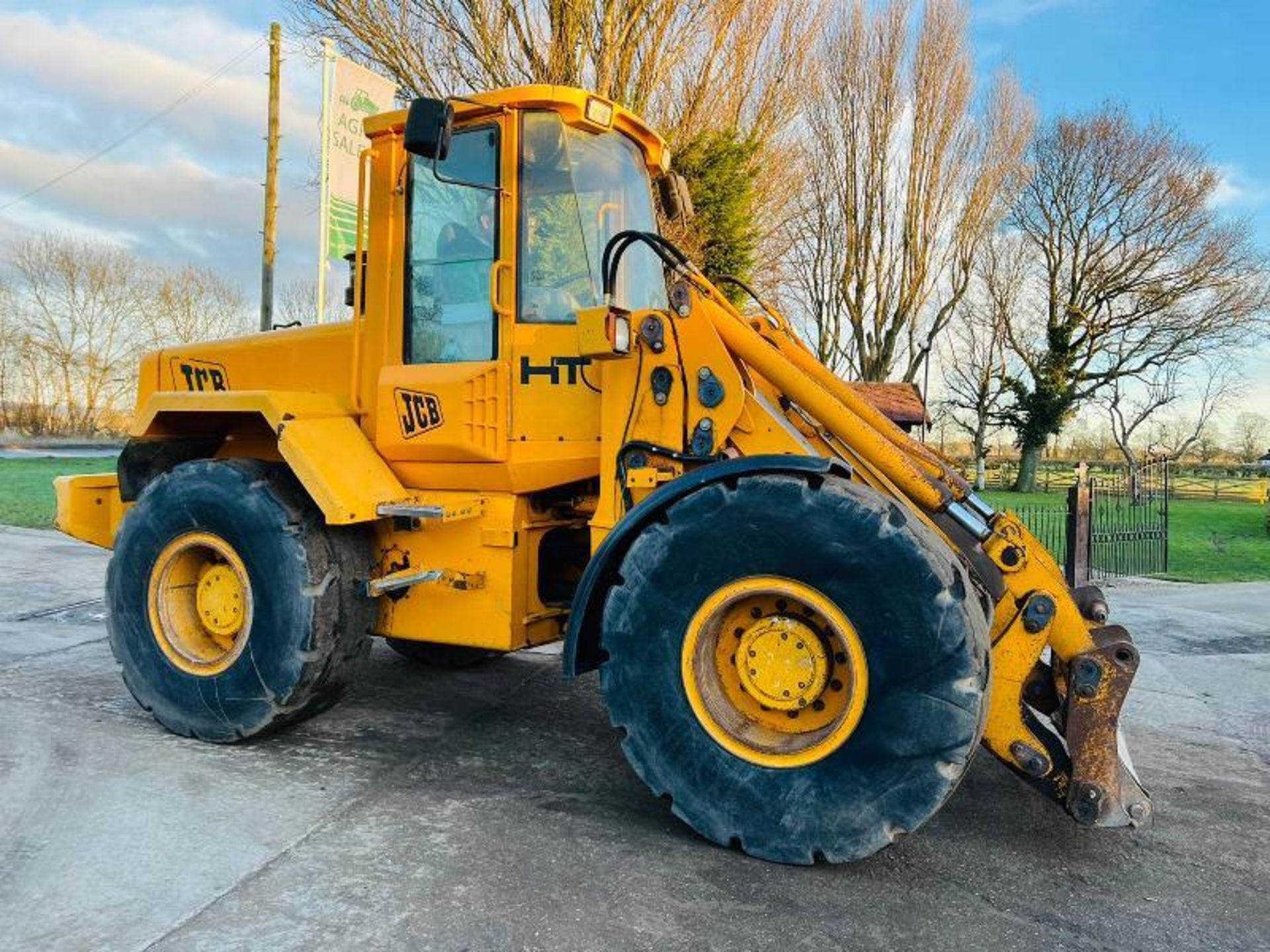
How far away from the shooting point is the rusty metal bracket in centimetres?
304

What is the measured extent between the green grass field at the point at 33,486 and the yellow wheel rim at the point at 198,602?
936 cm

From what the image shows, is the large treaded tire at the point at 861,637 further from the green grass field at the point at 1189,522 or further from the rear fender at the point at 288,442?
the green grass field at the point at 1189,522

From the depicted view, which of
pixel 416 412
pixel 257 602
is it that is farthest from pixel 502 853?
pixel 416 412

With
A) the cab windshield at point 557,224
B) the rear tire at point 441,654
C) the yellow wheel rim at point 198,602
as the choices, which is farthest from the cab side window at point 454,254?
the rear tire at point 441,654

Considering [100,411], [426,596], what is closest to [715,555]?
[426,596]

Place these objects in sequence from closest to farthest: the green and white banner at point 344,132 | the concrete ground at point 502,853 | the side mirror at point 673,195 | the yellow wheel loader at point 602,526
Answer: the concrete ground at point 502,853 < the yellow wheel loader at point 602,526 < the side mirror at point 673,195 < the green and white banner at point 344,132

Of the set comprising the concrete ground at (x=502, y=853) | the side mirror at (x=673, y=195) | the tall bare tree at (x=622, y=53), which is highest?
the tall bare tree at (x=622, y=53)

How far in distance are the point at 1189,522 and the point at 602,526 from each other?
2092 centimetres

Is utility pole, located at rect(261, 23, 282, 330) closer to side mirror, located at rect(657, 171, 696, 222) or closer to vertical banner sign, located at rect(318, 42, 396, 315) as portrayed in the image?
vertical banner sign, located at rect(318, 42, 396, 315)

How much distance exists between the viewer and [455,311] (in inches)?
163

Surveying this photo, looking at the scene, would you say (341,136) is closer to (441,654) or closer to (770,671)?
(441,654)

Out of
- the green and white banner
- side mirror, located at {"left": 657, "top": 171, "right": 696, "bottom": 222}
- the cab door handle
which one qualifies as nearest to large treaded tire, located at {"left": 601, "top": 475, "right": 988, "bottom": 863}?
the cab door handle

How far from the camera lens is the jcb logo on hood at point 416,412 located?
409cm

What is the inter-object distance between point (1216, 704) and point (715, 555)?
172 inches
